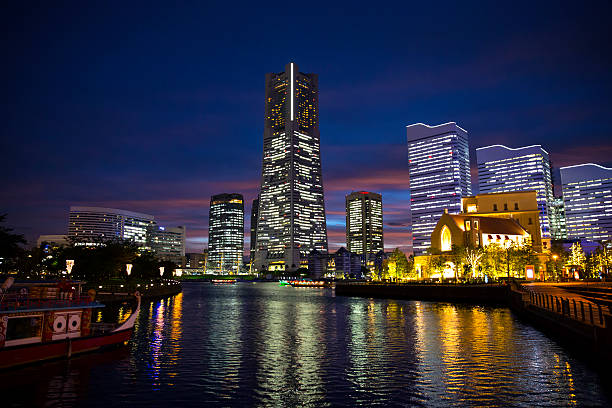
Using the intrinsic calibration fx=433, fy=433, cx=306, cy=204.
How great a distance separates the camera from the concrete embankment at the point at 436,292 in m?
88.2

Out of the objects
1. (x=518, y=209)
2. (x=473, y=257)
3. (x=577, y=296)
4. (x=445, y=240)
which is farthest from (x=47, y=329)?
(x=518, y=209)

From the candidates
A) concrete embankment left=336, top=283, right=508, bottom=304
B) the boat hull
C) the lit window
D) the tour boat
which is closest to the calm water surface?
the boat hull

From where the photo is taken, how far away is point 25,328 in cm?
3138

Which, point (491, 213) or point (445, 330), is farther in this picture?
point (491, 213)

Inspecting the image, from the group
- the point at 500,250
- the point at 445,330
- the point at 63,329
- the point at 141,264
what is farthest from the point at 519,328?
the point at 141,264

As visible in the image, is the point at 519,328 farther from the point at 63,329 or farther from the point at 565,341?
the point at 63,329

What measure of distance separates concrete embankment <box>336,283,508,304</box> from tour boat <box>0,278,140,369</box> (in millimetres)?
74078

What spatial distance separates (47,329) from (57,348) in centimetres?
165

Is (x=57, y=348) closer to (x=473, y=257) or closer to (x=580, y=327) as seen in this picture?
(x=580, y=327)

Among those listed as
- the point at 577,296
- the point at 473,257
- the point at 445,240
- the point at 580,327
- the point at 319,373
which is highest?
the point at 445,240

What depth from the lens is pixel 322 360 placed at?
106ft

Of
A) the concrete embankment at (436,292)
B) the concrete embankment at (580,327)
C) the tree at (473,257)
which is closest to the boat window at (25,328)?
the concrete embankment at (580,327)

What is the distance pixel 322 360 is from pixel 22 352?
20217 millimetres

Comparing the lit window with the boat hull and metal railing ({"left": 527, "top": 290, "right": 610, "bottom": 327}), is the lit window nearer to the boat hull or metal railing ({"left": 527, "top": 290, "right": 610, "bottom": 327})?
metal railing ({"left": 527, "top": 290, "right": 610, "bottom": 327})
